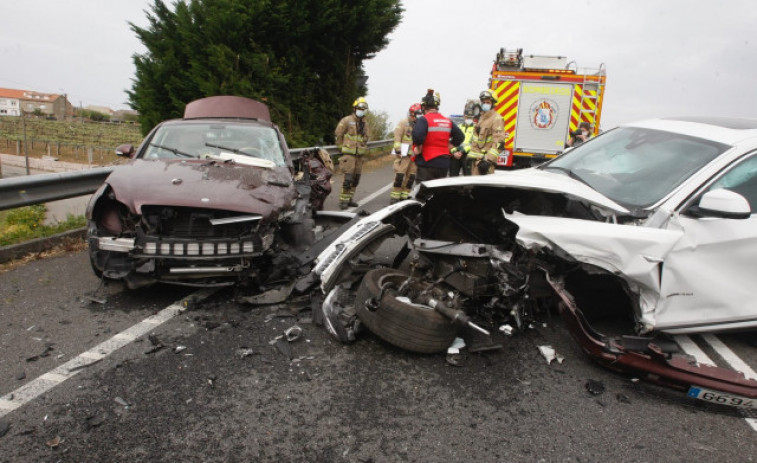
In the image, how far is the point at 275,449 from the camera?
2.32m

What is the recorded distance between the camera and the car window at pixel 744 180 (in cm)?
342

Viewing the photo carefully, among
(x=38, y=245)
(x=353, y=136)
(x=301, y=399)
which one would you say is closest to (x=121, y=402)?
(x=301, y=399)

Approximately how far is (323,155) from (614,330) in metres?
4.72

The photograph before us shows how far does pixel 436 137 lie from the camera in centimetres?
746

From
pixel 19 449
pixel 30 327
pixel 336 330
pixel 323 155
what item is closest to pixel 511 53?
pixel 323 155

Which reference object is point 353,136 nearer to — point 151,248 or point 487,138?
point 487,138

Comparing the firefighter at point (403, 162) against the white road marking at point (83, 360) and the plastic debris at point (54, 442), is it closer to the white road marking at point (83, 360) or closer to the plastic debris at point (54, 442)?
the white road marking at point (83, 360)

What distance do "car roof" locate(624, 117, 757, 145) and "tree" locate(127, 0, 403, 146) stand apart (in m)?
9.57

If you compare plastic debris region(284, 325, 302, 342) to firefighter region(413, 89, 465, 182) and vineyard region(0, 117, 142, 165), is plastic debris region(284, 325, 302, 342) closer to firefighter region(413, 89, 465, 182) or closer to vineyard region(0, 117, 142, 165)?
firefighter region(413, 89, 465, 182)

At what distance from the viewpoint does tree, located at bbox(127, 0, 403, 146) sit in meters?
11.6

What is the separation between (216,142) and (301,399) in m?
3.56

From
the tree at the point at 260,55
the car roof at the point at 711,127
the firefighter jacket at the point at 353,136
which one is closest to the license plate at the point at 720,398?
the car roof at the point at 711,127

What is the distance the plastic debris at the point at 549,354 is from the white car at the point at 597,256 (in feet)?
0.80

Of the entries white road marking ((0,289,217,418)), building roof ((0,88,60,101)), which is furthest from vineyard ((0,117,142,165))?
building roof ((0,88,60,101))
